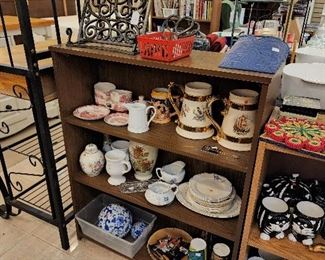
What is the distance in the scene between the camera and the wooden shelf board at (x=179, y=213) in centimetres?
116

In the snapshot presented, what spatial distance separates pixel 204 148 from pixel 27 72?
72cm

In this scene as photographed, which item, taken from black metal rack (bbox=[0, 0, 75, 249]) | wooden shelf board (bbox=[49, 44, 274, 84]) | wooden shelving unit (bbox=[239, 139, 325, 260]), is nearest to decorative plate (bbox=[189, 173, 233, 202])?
wooden shelving unit (bbox=[239, 139, 325, 260])

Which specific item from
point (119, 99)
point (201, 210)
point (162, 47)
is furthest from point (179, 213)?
point (162, 47)

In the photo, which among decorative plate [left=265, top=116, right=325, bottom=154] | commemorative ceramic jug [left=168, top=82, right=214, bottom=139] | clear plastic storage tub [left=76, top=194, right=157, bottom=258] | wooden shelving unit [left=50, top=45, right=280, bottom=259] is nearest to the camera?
decorative plate [left=265, top=116, right=325, bottom=154]

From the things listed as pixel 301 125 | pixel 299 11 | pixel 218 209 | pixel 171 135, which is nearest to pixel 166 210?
pixel 218 209

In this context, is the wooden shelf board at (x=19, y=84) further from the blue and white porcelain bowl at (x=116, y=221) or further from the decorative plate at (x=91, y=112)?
the blue and white porcelain bowl at (x=116, y=221)

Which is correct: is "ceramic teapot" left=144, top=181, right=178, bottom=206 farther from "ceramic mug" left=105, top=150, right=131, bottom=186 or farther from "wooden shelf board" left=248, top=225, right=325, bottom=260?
"wooden shelf board" left=248, top=225, right=325, bottom=260

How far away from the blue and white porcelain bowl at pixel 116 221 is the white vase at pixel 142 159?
21 centimetres

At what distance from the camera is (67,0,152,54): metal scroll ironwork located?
111 cm

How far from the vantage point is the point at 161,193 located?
1274 millimetres

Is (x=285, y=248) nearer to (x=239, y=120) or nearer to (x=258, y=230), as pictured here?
(x=258, y=230)

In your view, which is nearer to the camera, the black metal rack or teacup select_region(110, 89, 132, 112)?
the black metal rack

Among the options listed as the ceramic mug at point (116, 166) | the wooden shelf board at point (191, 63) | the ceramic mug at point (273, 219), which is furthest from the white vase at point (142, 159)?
the ceramic mug at point (273, 219)

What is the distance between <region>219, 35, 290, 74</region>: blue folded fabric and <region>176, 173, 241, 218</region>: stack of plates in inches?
21.2
